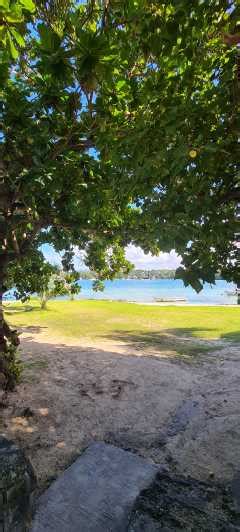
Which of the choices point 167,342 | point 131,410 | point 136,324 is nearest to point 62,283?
point 167,342

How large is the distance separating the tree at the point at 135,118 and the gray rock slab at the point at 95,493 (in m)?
2.91

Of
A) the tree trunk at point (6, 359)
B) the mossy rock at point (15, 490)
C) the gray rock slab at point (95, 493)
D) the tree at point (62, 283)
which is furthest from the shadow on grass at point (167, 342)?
the mossy rock at point (15, 490)

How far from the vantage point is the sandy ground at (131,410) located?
5379 mm

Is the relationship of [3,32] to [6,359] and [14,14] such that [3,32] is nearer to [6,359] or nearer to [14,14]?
[14,14]

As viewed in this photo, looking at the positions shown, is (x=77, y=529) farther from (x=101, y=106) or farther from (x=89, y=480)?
(x=101, y=106)

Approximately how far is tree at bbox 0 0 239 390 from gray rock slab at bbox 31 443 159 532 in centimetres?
291

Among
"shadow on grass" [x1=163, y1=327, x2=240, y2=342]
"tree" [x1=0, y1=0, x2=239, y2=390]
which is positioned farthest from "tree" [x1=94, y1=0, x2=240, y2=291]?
"shadow on grass" [x1=163, y1=327, x2=240, y2=342]

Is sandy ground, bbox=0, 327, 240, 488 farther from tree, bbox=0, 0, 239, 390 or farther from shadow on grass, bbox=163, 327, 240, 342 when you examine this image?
shadow on grass, bbox=163, 327, 240, 342

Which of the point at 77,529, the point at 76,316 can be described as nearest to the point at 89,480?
the point at 77,529

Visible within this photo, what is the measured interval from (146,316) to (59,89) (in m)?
20.2

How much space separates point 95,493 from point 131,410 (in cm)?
310

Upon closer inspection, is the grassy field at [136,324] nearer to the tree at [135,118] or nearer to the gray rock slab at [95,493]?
the gray rock slab at [95,493]

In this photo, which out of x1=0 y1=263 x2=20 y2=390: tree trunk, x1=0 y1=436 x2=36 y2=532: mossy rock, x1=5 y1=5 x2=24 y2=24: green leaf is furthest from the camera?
x1=0 y1=263 x2=20 y2=390: tree trunk

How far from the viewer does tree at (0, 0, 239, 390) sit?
11.5 ft
